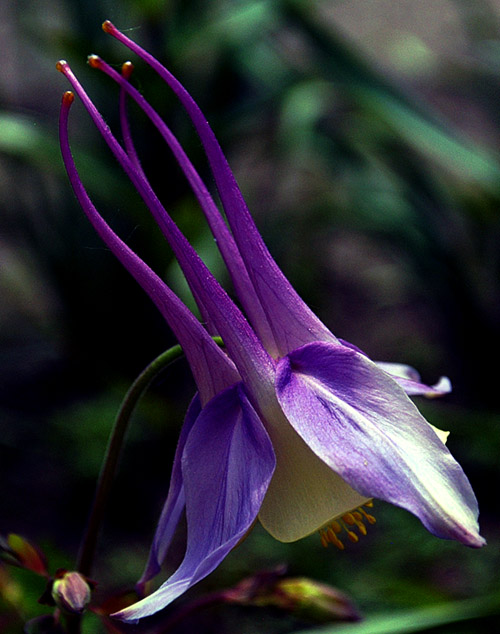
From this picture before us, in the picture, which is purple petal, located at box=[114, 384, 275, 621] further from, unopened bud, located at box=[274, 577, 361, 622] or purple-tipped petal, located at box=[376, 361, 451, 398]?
unopened bud, located at box=[274, 577, 361, 622]

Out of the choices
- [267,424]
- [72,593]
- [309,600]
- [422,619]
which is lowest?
[422,619]

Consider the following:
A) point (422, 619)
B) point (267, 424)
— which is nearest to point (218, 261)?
point (422, 619)

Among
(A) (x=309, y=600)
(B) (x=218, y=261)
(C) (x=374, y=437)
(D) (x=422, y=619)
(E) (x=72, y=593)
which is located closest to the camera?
(C) (x=374, y=437)

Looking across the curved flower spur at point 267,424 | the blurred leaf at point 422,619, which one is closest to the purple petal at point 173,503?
the curved flower spur at point 267,424

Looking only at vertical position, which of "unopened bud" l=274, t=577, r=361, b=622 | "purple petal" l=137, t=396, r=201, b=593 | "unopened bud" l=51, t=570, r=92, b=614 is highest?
"purple petal" l=137, t=396, r=201, b=593

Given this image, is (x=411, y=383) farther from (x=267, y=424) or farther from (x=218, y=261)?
(x=218, y=261)

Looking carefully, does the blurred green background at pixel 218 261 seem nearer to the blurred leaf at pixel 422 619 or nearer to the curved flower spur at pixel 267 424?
the blurred leaf at pixel 422 619

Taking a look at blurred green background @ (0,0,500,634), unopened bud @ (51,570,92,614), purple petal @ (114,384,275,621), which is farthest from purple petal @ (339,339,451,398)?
blurred green background @ (0,0,500,634)
